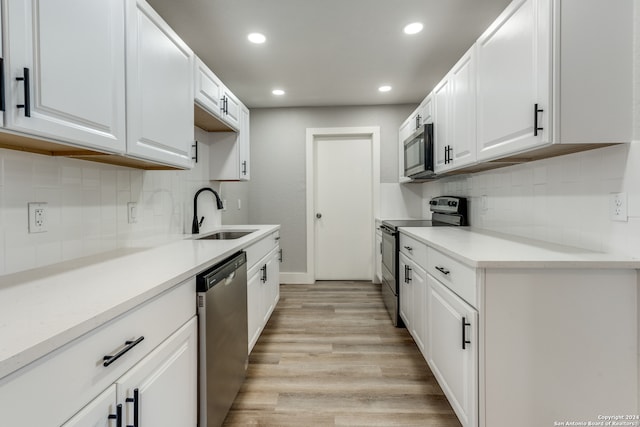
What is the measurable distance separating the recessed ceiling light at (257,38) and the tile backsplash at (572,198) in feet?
6.66

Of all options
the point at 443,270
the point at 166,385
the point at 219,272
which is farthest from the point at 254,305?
the point at 443,270

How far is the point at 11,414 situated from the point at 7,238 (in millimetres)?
826

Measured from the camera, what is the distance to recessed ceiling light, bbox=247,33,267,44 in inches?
94.7

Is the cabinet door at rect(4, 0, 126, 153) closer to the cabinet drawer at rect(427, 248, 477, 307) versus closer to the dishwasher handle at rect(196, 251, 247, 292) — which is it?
the dishwasher handle at rect(196, 251, 247, 292)

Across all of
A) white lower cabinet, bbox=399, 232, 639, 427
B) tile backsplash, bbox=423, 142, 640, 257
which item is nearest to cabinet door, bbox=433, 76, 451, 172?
tile backsplash, bbox=423, 142, 640, 257

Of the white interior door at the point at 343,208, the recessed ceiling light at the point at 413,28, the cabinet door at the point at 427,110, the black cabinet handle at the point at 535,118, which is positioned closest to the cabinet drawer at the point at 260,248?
the white interior door at the point at 343,208

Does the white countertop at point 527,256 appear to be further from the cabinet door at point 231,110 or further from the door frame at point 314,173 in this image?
the door frame at point 314,173

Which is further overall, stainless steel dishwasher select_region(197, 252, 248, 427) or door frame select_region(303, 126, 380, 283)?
door frame select_region(303, 126, 380, 283)

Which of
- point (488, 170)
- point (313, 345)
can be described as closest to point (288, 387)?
point (313, 345)

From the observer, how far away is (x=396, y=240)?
2738 millimetres

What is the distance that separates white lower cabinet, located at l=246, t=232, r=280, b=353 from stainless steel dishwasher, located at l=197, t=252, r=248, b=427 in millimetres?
237

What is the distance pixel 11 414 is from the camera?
560 millimetres

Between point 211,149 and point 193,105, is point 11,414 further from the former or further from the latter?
point 211,149

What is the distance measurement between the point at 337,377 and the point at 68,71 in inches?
80.8
